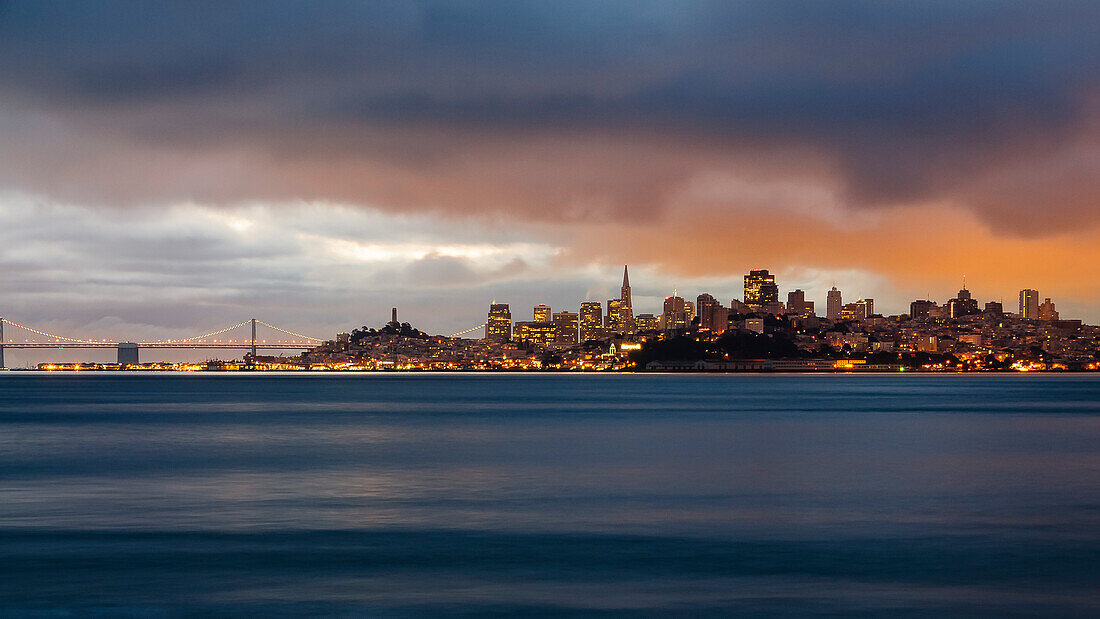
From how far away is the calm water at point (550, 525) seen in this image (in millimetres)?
14414

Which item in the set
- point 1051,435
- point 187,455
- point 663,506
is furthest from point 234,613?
point 1051,435

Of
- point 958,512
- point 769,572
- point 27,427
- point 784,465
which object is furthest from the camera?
point 27,427

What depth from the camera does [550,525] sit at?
20.9 metres

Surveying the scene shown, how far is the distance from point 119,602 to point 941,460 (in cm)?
2765

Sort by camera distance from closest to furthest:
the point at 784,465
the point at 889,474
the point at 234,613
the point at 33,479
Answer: the point at 234,613
the point at 33,479
the point at 889,474
the point at 784,465

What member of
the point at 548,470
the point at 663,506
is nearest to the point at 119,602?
the point at 663,506

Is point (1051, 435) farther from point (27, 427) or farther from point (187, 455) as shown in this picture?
point (27, 427)

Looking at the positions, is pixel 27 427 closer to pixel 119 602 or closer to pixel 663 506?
pixel 663 506

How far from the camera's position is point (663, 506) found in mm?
23641

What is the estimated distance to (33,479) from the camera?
28.8 meters

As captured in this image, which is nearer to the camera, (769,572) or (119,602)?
(119,602)

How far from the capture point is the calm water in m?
14.4

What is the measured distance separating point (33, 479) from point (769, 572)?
2074 centimetres

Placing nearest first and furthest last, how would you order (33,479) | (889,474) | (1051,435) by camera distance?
(33,479) < (889,474) < (1051,435)
